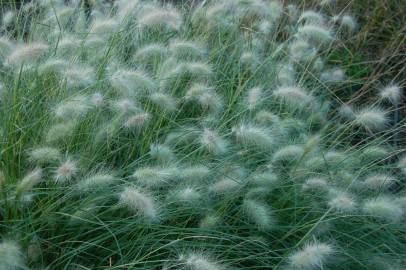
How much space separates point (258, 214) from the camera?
2111mm

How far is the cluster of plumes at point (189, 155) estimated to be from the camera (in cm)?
210

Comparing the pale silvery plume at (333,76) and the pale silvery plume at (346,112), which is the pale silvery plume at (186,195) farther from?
the pale silvery plume at (333,76)

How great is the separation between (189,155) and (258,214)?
44 cm

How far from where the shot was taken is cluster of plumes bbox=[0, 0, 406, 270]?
82.5 inches

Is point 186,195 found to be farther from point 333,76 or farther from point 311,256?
point 333,76

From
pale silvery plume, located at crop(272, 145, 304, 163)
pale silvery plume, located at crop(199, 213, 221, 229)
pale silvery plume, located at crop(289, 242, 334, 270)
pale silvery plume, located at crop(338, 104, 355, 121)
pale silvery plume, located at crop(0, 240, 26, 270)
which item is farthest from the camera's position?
pale silvery plume, located at crop(338, 104, 355, 121)

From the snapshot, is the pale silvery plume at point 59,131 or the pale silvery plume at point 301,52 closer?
the pale silvery plume at point 59,131

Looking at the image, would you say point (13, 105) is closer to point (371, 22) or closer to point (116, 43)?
point (116, 43)

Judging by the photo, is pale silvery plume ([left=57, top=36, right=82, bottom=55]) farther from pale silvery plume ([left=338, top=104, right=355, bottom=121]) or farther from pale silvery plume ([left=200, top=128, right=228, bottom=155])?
pale silvery plume ([left=338, top=104, right=355, bottom=121])

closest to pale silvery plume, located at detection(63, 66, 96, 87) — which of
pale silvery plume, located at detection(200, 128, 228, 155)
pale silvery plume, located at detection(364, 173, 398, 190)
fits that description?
pale silvery plume, located at detection(200, 128, 228, 155)

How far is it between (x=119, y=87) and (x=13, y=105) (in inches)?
19.0

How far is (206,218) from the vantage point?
2.17 m

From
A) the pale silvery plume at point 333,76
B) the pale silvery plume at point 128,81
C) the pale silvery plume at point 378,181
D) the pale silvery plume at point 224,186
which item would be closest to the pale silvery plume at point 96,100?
the pale silvery plume at point 128,81

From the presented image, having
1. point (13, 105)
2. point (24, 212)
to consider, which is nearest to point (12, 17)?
point (13, 105)
